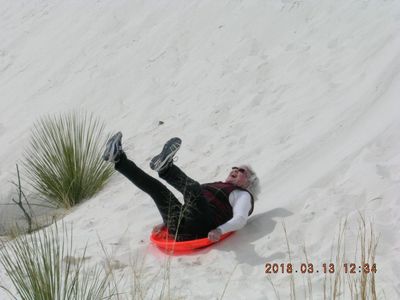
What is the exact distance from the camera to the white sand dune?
3475 mm

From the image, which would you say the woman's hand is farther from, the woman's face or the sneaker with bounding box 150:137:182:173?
the woman's face

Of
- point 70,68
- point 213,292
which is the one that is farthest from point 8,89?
point 213,292

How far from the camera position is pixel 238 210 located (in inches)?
143

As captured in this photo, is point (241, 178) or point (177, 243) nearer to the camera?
point (177, 243)

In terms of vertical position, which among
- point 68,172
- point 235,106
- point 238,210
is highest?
point 68,172

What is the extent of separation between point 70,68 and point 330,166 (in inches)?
183

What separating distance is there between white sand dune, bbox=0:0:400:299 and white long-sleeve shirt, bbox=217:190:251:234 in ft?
0.47

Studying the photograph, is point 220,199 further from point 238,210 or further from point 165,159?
point 165,159

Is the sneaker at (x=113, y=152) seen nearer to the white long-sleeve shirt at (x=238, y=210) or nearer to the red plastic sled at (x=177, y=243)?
the red plastic sled at (x=177, y=243)

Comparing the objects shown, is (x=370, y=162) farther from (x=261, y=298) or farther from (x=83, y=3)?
(x=83, y=3)

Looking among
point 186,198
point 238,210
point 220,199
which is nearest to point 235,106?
point 220,199

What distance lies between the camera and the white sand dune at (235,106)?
11.4 feet

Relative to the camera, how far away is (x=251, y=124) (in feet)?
17.4

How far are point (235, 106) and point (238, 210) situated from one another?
7.48 ft
